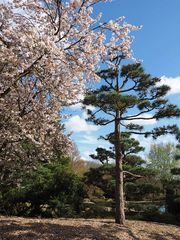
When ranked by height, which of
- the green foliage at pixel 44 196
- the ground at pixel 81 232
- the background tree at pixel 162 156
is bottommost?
the ground at pixel 81 232

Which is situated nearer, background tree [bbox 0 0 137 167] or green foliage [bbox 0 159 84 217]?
background tree [bbox 0 0 137 167]

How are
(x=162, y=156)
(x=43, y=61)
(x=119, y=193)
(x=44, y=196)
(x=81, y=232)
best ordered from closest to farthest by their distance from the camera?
(x=43, y=61) < (x=81, y=232) < (x=119, y=193) < (x=44, y=196) < (x=162, y=156)

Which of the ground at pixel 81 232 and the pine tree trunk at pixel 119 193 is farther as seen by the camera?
the pine tree trunk at pixel 119 193

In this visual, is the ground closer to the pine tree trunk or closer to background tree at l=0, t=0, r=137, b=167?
the pine tree trunk

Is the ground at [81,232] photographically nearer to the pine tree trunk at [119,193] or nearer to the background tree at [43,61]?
the pine tree trunk at [119,193]

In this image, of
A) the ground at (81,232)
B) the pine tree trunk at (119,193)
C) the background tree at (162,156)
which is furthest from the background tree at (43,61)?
the background tree at (162,156)

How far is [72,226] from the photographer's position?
817 cm

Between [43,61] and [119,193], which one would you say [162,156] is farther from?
[43,61]

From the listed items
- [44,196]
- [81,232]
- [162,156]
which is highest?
[162,156]

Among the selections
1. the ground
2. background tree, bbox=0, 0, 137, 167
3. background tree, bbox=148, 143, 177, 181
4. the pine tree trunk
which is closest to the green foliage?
the pine tree trunk

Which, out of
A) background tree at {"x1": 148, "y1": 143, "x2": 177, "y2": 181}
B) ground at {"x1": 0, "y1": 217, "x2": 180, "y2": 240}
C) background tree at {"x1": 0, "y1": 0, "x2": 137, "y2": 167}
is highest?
background tree at {"x1": 148, "y1": 143, "x2": 177, "y2": 181}

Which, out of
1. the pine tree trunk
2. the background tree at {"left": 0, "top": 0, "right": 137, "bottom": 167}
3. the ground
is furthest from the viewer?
the pine tree trunk

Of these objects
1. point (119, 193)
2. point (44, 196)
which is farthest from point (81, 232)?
point (44, 196)

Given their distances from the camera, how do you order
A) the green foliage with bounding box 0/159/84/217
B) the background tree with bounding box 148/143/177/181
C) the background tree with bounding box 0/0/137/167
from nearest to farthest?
the background tree with bounding box 0/0/137/167
the green foliage with bounding box 0/159/84/217
the background tree with bounding box 148/143/177/181
